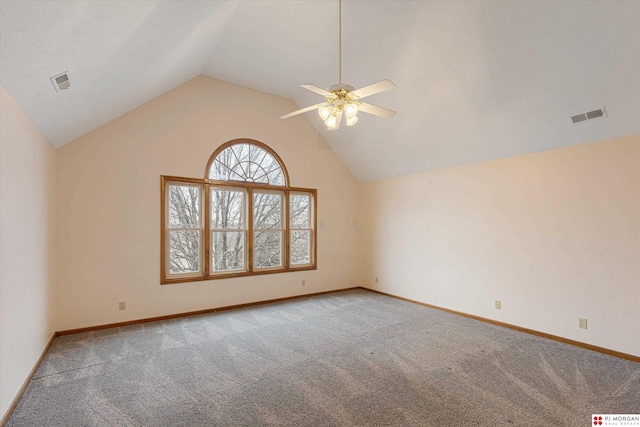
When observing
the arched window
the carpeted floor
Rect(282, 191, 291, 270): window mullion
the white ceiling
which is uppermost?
the white ceiling

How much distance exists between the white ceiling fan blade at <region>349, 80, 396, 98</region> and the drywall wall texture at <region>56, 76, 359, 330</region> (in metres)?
3.08

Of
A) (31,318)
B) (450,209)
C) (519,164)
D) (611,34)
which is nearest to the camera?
(611,34)

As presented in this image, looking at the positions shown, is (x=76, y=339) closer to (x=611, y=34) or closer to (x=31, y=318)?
(x=31, y=318)

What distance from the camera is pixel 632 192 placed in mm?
3131

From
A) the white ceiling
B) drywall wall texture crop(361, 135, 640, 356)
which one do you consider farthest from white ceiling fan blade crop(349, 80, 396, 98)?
drywall wall texture crop(361, 135, 640, 356)

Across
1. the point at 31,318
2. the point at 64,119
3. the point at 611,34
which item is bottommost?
the point at 31,318

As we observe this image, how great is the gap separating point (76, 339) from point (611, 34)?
630 centimetres

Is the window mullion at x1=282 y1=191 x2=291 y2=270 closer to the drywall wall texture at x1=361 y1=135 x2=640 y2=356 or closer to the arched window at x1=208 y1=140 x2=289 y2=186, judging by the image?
the arched window at x1=208 y1=140 x2=289 y2=186

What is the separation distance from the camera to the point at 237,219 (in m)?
5.27

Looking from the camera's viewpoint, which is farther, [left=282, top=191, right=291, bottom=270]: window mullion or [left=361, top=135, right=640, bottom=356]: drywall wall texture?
[left=282, top=191, right=291, bottom=270]: window mullion

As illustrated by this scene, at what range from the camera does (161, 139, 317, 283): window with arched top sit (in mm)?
4699

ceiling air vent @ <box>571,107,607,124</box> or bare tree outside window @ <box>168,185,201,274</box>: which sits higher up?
ceiling air vent @ <box>571,107,607,124</box>

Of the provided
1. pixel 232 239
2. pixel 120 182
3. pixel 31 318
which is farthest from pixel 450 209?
pixel 31 318

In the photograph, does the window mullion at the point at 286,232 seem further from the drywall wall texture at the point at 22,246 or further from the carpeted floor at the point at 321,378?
the drywall wall texture at the point at 22,246
